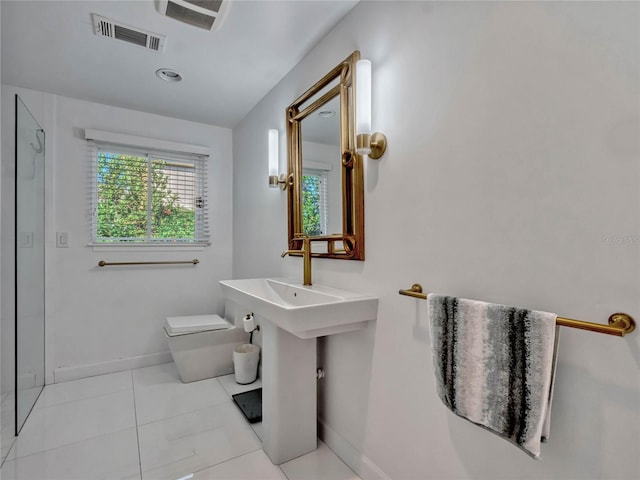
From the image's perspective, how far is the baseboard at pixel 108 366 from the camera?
2.51 meters

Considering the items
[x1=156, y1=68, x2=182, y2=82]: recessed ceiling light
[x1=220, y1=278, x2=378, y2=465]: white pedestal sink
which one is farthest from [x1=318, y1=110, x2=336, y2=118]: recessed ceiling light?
[x1=156, y1=68, x2=182, y2=82]: recessed ceiling light

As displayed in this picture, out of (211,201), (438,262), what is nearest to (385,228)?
(438,262)

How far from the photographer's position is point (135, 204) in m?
2.77

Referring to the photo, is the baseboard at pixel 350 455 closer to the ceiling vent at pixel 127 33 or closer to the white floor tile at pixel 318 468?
the white floor tile at pixel 318 468

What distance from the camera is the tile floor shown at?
5.05ft

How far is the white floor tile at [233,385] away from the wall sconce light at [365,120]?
1.89 m

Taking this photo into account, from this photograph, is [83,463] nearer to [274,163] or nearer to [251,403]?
[251,403]

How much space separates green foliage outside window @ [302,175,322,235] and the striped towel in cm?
90

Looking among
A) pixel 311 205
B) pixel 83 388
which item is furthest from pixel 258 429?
pixel 83 388

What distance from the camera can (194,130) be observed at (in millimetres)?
3008

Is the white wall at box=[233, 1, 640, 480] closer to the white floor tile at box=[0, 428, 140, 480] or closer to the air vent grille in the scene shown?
the air vent grille

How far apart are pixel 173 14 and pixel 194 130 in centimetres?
150

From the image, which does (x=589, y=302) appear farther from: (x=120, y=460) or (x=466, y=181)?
(x=120, y=460)

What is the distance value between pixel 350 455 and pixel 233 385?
1.17m
